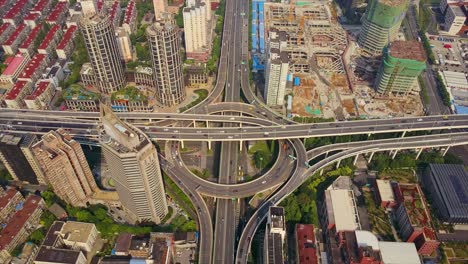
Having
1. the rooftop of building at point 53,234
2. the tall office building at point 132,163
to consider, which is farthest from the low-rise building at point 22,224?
the tall office building at point 132,163

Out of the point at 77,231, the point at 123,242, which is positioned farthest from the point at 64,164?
the point at 123,242

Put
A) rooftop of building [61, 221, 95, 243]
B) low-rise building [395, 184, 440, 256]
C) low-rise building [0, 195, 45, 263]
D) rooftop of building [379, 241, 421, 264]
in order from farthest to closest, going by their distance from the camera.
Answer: low-rise building [395, 184, 440, 256] → low-rise building [0, 195, 45, 263] → rooftop of building [61, 221, 95, 243] → rooftop of building [379, 241, 421, 264]

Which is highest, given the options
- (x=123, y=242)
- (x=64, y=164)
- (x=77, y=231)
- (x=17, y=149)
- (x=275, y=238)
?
(x=64, y=164)

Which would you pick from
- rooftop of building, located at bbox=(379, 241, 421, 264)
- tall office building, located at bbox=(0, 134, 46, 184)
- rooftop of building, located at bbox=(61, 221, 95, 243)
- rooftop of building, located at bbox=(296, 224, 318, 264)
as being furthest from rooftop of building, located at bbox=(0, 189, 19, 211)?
rooftop of building, located at bbox=(379, 241, 421, 264)

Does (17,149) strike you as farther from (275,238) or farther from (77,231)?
(275,238)

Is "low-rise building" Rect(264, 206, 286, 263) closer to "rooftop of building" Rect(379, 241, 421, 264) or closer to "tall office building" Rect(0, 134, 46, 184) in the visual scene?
"rooftop of building" Rect(379, 241, 421, 264)
